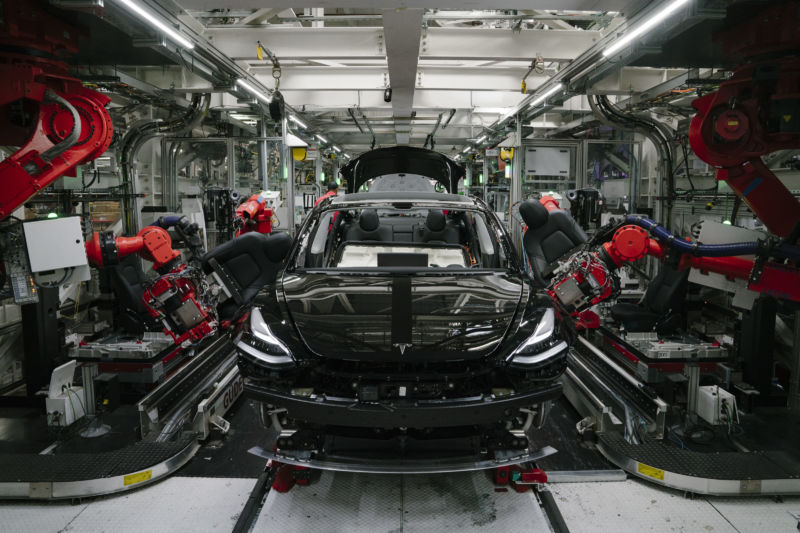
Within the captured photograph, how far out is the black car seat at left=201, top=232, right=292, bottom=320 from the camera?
481 centimetres

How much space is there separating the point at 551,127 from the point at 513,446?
31.3 feet

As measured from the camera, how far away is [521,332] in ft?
7.94

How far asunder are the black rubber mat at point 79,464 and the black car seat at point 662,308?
3820 mm

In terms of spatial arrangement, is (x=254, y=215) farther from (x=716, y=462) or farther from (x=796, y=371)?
(x=796, y=371)

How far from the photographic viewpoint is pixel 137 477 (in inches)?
113

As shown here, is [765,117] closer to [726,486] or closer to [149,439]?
[726,486]

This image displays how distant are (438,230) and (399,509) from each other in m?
2.72

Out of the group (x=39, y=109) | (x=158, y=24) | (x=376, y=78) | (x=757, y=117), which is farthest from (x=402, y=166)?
(x=39, y=109)

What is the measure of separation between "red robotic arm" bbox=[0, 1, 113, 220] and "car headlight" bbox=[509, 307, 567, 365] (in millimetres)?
3105

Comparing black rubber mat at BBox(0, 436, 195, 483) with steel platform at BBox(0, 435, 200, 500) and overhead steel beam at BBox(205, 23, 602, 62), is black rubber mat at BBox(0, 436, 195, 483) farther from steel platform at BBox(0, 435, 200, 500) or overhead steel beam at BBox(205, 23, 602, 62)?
overhead steel beam at BBox(205, 23, 602, 62)

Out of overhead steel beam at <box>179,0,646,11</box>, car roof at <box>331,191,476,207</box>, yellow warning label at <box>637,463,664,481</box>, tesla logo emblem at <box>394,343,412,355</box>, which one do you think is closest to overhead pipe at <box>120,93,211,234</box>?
overhead steel beam at <box>179,0,646,11</box>

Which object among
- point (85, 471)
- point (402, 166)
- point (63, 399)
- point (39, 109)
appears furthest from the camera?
point (402, 166)

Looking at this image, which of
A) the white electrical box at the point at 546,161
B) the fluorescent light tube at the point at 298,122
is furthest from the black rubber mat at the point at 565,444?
the fluorescent light tube at the point at 298,122

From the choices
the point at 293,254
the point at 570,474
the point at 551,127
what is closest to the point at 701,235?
the point at 570,474
